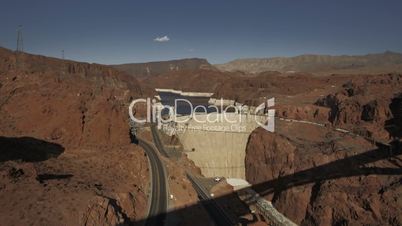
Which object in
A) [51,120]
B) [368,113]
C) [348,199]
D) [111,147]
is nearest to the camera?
[51,120]

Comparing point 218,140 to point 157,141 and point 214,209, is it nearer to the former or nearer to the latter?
point 157,141

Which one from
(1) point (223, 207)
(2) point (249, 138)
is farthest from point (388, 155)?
(2) point (249, 138)

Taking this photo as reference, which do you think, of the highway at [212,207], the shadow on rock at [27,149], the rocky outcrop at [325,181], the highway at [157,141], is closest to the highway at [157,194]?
the highway at [212,207]

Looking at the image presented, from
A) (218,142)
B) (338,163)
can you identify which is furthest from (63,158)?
(218,142)

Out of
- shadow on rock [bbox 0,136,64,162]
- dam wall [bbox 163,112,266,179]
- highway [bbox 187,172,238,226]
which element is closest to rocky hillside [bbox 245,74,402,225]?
dam wall [bbox 163,112,266,179]

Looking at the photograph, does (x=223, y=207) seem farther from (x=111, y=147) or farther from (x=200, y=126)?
(x=200, y=126)

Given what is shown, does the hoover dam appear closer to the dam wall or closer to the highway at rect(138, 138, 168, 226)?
the dam wall
